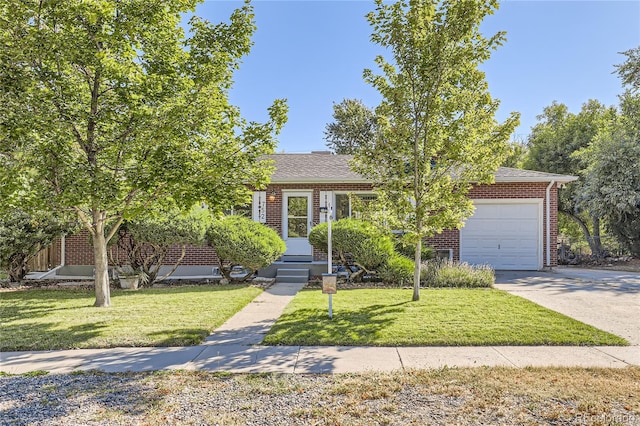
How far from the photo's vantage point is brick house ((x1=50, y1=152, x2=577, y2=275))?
12.9m

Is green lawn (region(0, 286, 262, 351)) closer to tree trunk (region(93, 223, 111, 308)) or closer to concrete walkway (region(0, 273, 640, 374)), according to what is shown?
tree trunk (region(93, 223, 111, 308))

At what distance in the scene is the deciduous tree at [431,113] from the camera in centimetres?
685

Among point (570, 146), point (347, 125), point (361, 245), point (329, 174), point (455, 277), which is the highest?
point (347, 125)

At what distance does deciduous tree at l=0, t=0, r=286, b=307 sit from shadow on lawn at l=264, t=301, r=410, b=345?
2.41 metres

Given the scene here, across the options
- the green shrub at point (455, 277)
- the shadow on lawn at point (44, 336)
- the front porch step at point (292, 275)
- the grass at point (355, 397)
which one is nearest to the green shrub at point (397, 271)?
the green shrub at point (455, 277)

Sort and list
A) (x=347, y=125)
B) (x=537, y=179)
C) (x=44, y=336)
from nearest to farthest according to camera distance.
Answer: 1. (x=44, y=336)
2. (x=537, y=179)
3. (x=347, y=125)

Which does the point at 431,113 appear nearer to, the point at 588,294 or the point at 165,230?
the point at 588,294

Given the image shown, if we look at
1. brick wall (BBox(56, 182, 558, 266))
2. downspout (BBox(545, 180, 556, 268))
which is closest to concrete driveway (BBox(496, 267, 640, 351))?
downspout (BBox(545, 180, 556, 268))

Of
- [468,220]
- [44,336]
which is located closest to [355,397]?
[44,336]

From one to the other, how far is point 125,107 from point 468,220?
10735mm

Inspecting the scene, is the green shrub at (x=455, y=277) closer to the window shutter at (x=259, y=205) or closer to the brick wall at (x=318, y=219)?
the brick wall at (x=318, y=219)

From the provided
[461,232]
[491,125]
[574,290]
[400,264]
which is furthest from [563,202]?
[491,125]

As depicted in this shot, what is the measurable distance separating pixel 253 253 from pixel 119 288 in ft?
12.2

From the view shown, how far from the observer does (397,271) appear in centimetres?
1018
